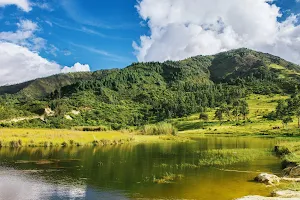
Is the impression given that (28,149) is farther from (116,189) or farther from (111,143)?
(116,189)

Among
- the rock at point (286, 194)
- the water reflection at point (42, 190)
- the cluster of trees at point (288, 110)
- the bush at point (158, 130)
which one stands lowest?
the water reflection at point (42, 190)

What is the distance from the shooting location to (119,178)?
4412 centimetres

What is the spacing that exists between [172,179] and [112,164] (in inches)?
637

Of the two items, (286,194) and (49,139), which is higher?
(49,139)

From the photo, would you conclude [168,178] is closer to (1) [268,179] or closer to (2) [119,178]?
(2) [119,178]

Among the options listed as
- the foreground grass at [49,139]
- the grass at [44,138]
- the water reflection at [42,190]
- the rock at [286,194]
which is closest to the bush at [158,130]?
the foreground grass at [49,139]

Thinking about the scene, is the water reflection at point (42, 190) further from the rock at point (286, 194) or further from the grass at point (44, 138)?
the grass at point (44, 138)

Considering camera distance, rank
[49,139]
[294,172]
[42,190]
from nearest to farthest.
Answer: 1. [42,190]
2. [294,172]
3. [49,139]

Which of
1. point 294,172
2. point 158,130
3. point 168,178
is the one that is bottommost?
point 168,178

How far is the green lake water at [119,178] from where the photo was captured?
1393 inches

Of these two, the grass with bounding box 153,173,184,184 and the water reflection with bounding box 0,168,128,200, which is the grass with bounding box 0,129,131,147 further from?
the grass with bounding box 153,173,184,184

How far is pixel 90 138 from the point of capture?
94312mm

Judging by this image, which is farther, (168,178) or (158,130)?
(158,130)

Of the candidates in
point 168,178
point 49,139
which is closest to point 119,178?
point 168,178
